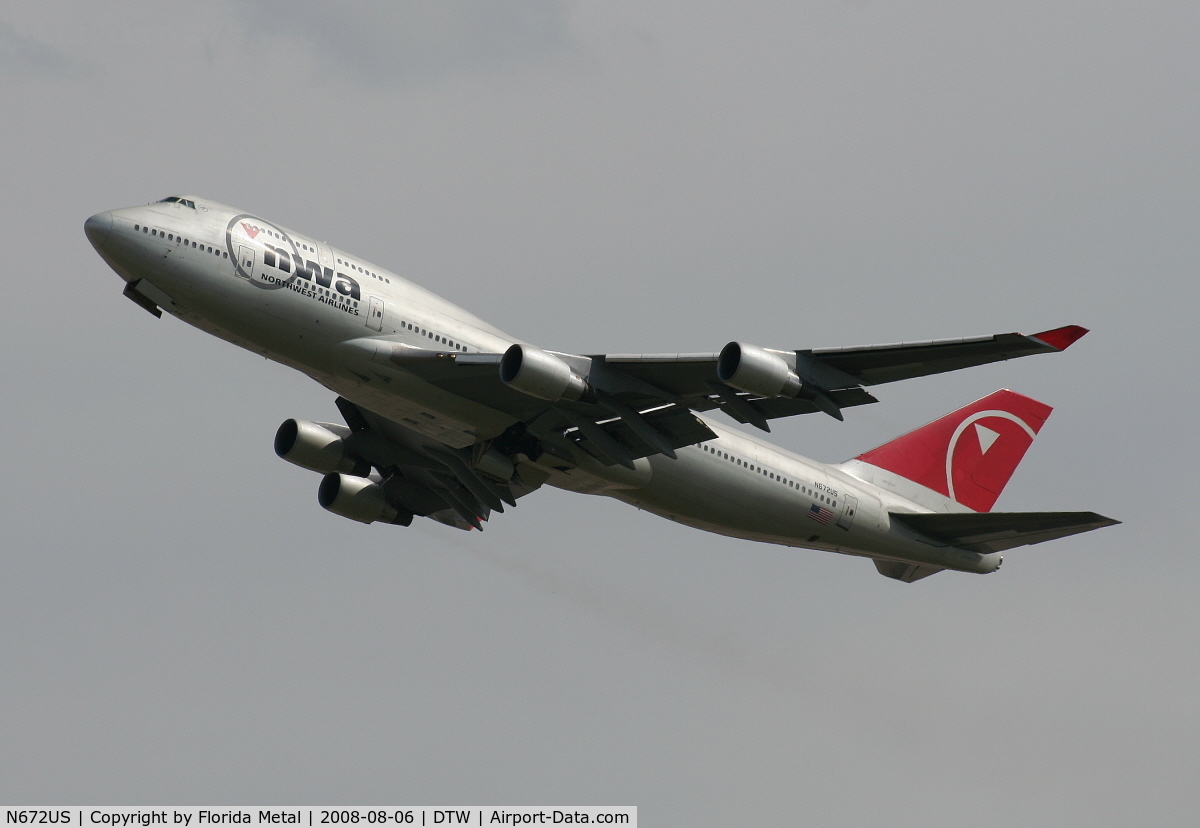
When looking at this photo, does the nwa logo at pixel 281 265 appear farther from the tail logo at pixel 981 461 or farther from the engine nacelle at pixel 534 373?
the tail logo at pixel 981 461

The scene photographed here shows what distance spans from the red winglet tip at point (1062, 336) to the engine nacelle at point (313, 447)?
20267 mm

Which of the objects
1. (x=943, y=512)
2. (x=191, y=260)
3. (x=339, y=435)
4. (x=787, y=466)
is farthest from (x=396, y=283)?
(x=943, y=512)

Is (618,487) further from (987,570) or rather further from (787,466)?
(987,570)

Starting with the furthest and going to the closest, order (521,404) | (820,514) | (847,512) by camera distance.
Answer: (847,512) → (820,514) → (521,404)

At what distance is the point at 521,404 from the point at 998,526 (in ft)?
46.5

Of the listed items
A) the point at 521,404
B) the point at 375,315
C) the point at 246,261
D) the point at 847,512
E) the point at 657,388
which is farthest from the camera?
the point at 847,512

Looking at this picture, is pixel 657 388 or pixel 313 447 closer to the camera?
pixel 657 388

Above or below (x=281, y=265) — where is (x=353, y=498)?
below

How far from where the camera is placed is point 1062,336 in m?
27.3

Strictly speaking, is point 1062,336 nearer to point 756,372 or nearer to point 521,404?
point 756,372

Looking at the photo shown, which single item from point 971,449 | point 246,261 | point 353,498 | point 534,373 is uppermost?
point 971,449

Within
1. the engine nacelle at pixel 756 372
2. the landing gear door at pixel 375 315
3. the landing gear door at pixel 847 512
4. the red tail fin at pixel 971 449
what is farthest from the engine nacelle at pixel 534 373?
the red tail fin at pixel 971 449

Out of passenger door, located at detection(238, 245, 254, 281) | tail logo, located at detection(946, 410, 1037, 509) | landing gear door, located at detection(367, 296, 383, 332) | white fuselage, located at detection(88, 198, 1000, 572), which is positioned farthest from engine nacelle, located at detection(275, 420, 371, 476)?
tail logo, located at detection(946, 410, 1037, 509)

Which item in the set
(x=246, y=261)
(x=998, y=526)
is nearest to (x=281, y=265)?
(x=246, y=261)
